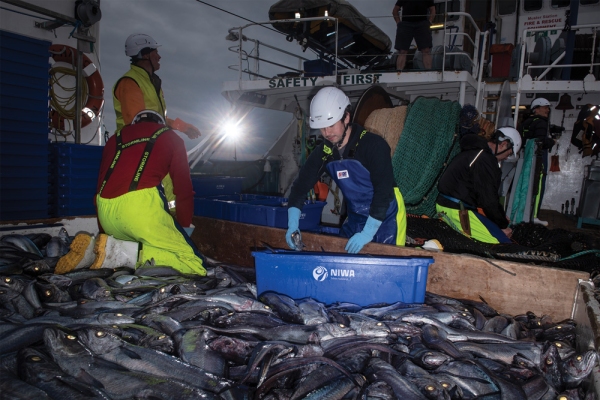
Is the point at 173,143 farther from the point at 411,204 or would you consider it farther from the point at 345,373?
the point at 411,204

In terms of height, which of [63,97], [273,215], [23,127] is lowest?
[273,215]

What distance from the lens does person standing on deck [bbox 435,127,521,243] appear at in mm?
4754

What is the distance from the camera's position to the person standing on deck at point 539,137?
6664 mm

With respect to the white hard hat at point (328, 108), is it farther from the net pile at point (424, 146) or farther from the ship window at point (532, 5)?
the ship window at point (532, 5)

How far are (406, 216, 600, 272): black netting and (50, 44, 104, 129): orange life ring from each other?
636 centimetres

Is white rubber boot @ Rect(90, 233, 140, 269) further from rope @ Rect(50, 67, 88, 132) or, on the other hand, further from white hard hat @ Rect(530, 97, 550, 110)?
white hard hat @ Rect(530, 97, 550, 110)

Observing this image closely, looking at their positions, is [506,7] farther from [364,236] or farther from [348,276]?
[348,276]

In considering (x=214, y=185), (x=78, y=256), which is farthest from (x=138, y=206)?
(x=214, y=185)

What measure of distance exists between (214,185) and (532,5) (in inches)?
429

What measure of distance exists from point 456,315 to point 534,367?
1.94 ft

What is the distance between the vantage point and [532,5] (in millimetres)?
11234

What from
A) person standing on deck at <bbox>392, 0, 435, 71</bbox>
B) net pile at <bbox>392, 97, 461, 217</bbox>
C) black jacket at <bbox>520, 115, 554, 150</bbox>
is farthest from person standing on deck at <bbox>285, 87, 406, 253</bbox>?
person standing on deck at <bbox>392, 0, 435, 71</bbox>

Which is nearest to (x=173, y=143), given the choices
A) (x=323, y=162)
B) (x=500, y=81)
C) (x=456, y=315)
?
(x=323, y=162)

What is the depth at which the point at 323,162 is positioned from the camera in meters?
4.01
